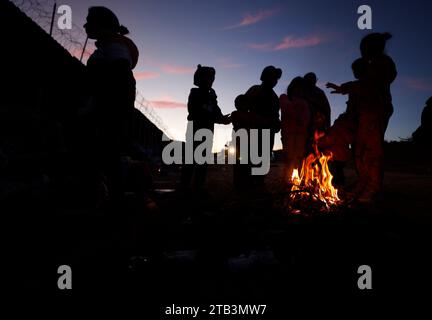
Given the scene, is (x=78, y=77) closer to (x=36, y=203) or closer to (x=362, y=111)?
(x=36, y=203)

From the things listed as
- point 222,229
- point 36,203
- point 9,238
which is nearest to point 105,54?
point 36,203

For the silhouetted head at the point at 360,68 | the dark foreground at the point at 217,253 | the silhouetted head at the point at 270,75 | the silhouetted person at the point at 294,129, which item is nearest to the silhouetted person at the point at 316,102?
the silhouetted person at the point at 294,129

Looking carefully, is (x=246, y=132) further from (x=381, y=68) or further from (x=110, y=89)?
(x=110, y=89)

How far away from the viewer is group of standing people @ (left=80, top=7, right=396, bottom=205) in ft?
11.3

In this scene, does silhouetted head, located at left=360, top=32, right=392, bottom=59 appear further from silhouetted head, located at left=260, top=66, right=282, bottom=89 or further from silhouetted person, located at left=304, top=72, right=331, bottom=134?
silhouetted head, located at left=260, top=66, right=282, bottom=89

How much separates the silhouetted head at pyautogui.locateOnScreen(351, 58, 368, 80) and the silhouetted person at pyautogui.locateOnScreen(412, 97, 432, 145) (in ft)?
8.55

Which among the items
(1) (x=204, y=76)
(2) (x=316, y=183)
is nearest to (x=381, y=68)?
(2) (x=316, y=183)

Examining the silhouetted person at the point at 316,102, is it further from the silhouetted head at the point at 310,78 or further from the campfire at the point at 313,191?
the campfire at the point at 313,191

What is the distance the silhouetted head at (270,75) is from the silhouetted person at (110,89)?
3345mm

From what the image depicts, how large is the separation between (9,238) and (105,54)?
2.35 meters

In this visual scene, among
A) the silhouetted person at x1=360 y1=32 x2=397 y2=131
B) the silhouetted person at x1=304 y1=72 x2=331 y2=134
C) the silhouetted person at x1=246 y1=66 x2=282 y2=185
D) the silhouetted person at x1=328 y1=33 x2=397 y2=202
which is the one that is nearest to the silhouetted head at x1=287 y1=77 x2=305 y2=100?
the silhouetted person at x1=304 y1=72 x2=331 y2=134

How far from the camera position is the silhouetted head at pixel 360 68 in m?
4.98

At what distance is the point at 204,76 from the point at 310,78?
2.67 meters

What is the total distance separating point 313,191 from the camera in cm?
409
